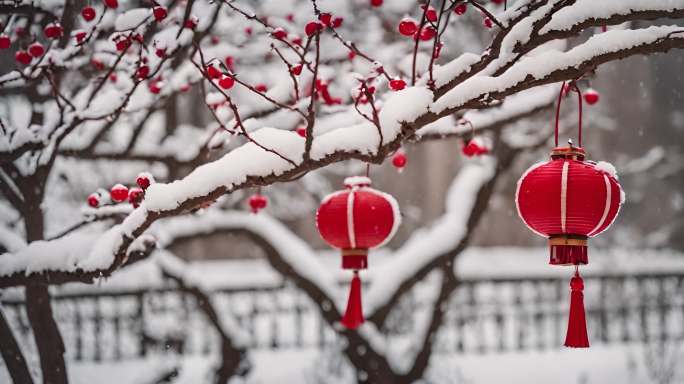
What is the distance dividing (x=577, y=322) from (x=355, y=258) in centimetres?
121

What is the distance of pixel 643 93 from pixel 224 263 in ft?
39.4

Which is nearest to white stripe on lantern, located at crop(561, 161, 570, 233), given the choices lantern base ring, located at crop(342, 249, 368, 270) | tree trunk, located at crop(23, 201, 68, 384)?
lantern base ring, located at crop(342, 249, 368, 270)

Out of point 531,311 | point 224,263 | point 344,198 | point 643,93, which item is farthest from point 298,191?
A: point 344,198

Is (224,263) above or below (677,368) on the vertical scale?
above

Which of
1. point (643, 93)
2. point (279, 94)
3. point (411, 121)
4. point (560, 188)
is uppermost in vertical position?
point (643, 93)

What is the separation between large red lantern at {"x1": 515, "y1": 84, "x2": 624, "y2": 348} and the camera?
10.2 feet

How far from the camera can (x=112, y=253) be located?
11.6ft

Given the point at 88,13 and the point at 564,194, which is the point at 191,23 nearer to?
the point at 88,13

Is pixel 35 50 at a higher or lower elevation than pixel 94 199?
higher

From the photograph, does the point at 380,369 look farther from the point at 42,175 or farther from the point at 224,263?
the point at 224,263

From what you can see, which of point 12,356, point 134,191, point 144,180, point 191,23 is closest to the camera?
point 144,180

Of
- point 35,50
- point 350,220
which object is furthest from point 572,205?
point 35,50

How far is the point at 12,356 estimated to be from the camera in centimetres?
464

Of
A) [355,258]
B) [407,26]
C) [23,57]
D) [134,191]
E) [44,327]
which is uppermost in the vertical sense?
[23,57]
